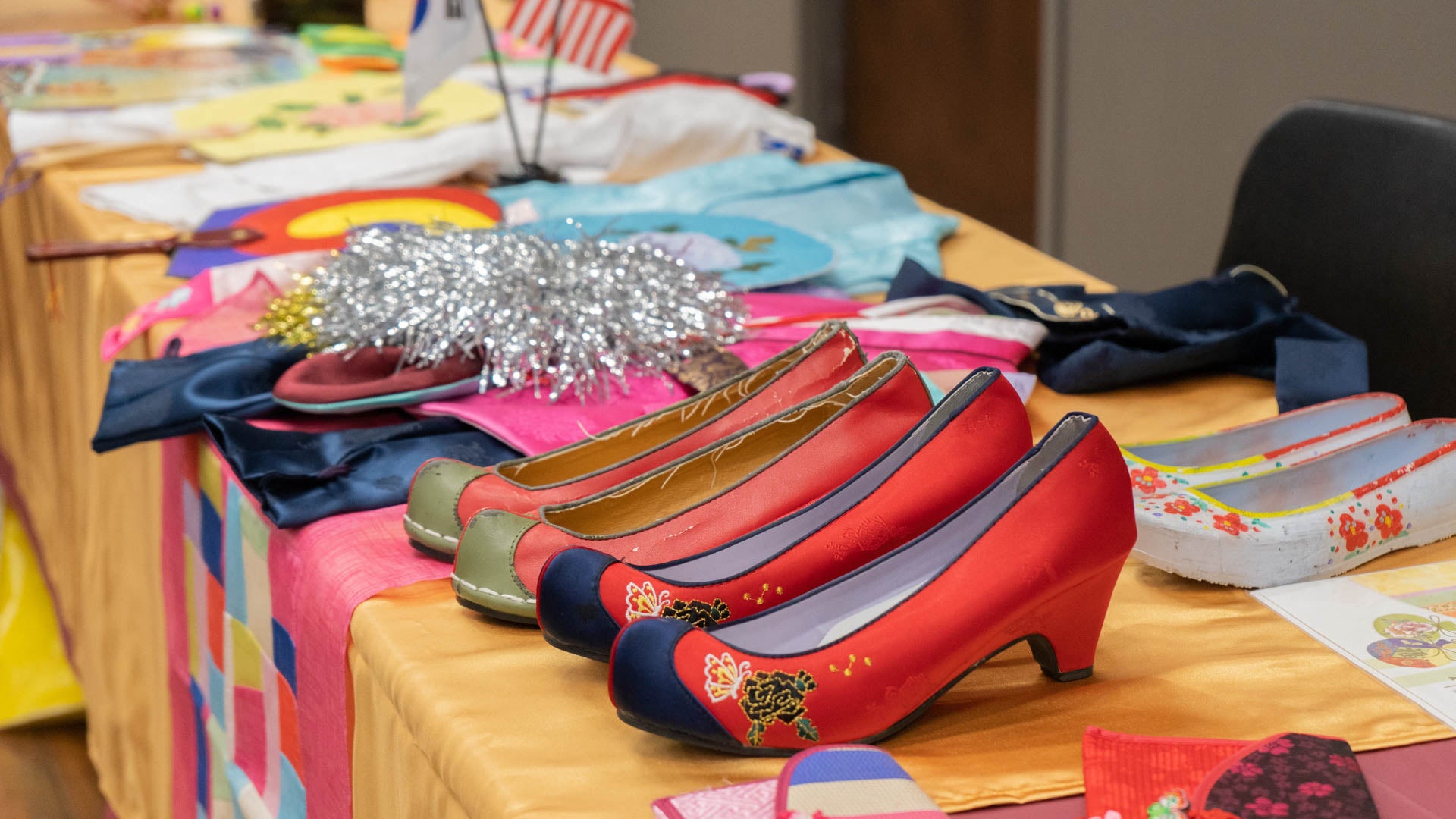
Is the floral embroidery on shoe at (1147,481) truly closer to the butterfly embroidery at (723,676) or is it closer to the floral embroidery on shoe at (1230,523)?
the floral embroidery on shoe at (1230,523)

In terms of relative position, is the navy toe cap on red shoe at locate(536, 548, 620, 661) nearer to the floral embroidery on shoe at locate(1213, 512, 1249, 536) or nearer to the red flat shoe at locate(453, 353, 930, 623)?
the red flat shoe at locate(453, 353, 930, 623)

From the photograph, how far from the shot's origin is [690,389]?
0.90 m

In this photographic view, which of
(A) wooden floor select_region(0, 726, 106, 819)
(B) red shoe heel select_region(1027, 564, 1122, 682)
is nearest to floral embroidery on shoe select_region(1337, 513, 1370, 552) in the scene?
(B) red shoe heel select_region(1027, 564, 1122, 682)

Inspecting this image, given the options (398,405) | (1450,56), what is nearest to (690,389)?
(398,405)

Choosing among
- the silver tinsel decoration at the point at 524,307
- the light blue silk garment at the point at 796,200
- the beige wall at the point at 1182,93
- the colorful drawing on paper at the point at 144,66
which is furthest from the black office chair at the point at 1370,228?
the colorful drawing on paper at the point at 144,66

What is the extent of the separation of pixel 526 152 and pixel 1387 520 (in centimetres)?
115

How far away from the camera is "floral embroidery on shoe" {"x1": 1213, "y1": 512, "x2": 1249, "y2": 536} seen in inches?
26.3

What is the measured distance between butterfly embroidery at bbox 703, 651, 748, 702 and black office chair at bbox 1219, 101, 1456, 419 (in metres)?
0.83

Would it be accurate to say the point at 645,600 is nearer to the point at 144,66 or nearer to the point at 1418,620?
the point at 1418,620

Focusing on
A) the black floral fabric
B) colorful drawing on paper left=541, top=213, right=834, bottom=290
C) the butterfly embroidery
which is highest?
colorful drawing on paper left=541, top=213, right=834, bottom=290

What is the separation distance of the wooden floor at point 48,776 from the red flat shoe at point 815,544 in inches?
44.8

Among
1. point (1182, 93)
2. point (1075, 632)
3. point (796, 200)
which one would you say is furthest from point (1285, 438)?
point (1182, 93)

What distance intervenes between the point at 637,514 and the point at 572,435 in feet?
0.52

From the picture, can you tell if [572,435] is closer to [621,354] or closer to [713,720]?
[621,354]
